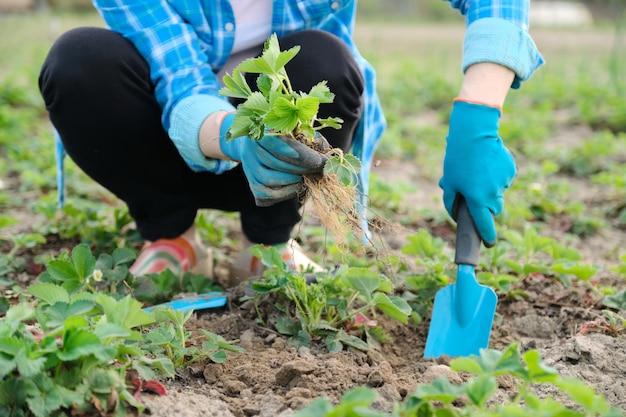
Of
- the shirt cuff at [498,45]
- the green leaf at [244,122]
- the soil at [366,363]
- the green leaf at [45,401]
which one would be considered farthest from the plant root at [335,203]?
the green leaf at [45,401]

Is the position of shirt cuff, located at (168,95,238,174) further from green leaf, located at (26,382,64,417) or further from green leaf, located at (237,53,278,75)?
green leaf, located at (26,382,64,417)

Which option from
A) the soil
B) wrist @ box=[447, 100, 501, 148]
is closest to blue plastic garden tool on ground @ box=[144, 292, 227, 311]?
the soil

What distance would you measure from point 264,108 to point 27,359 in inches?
22.6

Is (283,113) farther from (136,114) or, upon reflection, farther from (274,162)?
(136,114)

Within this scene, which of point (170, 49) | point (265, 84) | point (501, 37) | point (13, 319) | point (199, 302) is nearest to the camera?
point (13, 319)

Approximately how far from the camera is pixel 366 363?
62.2 inches

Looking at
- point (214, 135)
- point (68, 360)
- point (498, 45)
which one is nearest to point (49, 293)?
point (68, 360)

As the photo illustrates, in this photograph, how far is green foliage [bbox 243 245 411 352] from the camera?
159 cm

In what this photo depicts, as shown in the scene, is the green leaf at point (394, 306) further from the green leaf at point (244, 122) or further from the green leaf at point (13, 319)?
the green leaf at point (13, 319)

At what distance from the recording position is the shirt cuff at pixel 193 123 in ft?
5.73

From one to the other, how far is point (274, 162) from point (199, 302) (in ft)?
1.52

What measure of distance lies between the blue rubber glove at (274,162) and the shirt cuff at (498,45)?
43cm

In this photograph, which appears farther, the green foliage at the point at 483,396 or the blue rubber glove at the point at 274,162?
the blue rubber glove at the point at 274,162

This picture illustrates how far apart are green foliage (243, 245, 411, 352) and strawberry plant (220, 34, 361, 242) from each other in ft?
0.57
